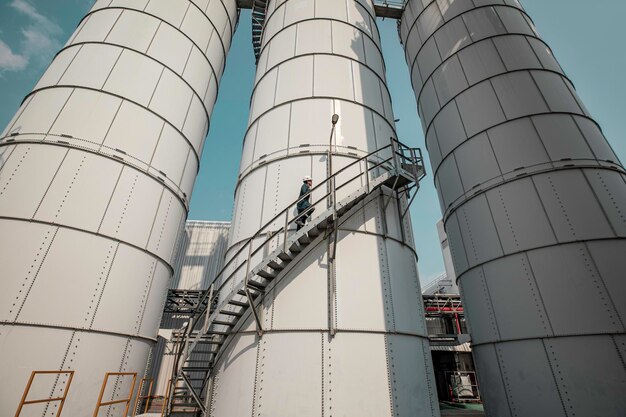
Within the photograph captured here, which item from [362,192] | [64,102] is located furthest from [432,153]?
[64,102]

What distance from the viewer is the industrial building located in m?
5.85

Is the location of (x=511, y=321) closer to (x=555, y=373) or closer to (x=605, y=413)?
(x=555, y=373)

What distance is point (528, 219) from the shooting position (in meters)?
8.45

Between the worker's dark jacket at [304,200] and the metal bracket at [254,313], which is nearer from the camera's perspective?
the metal bracket at [254,313]

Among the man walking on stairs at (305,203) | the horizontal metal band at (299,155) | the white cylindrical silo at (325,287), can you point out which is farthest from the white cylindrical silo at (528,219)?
the man walking on stairs at (305,203)

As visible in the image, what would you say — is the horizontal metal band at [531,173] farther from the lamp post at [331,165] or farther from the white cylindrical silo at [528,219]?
the lamp post at [331,165]

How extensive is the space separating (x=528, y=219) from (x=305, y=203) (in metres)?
6.53

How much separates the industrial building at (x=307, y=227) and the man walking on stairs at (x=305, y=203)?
76 millimetres

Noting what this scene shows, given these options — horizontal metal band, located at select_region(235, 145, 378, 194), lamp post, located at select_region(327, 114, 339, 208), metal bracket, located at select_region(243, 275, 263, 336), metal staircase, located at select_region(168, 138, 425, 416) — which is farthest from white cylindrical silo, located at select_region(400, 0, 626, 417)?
metal bracket, located at select_region(243, 275, 263, 336)

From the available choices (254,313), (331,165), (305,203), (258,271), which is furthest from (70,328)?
(331,165)

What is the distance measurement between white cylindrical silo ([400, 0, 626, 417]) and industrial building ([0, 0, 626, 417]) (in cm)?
5

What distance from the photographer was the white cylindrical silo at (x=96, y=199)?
19.6 feet

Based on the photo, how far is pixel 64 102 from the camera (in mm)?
8180

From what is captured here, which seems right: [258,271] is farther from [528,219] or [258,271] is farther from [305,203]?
[528,219]
